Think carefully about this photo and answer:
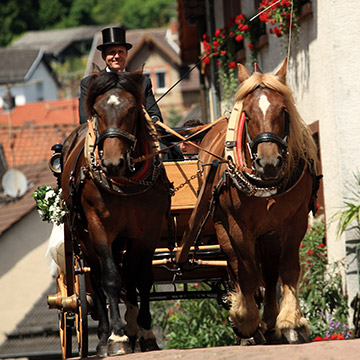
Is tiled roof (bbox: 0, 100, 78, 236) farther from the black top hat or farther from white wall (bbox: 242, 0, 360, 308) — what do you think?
white wall (bbox: 242, 0, 360, 308)

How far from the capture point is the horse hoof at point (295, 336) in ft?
25.3

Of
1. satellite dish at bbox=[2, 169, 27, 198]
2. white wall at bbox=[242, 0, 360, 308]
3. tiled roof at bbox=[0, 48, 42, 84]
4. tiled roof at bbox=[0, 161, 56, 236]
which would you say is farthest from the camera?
tiled roof at bbox=[0, 48, 42, 84]

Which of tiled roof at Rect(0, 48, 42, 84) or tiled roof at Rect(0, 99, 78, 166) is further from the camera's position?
tiled roof at Rect(0, 48, 42, 84)

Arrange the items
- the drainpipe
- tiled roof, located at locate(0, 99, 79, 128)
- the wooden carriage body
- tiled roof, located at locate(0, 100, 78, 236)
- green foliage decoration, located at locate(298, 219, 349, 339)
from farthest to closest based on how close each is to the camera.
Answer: tiled roof, located at locate(0, 99, 79, 128), tiled roof, located at locate(0, 100, 78, 236), the drainpipe, green foliage decoration, located at locate(298, 219, 349, 339), the wooden carriage body

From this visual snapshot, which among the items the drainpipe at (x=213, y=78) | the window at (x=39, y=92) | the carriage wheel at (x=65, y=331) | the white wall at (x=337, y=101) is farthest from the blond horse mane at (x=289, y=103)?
the window at (x=39, y=92)

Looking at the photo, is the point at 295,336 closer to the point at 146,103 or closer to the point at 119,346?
the point at 119,346

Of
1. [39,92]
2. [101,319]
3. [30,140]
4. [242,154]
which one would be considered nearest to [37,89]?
[39,92]

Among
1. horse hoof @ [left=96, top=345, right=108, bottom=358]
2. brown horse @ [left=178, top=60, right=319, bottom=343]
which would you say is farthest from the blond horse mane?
horse hoof @ [left=96, top=345, right=108, bottom=358]

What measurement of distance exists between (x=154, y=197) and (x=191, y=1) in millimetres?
14788

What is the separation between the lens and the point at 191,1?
22234mm

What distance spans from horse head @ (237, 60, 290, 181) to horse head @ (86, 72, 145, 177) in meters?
0.78

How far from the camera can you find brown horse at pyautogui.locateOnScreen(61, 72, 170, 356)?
7562mm

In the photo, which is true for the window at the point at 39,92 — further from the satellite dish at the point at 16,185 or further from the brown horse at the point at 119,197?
the brown horse at the point at 119,197

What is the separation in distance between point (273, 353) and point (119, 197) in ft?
6.21
